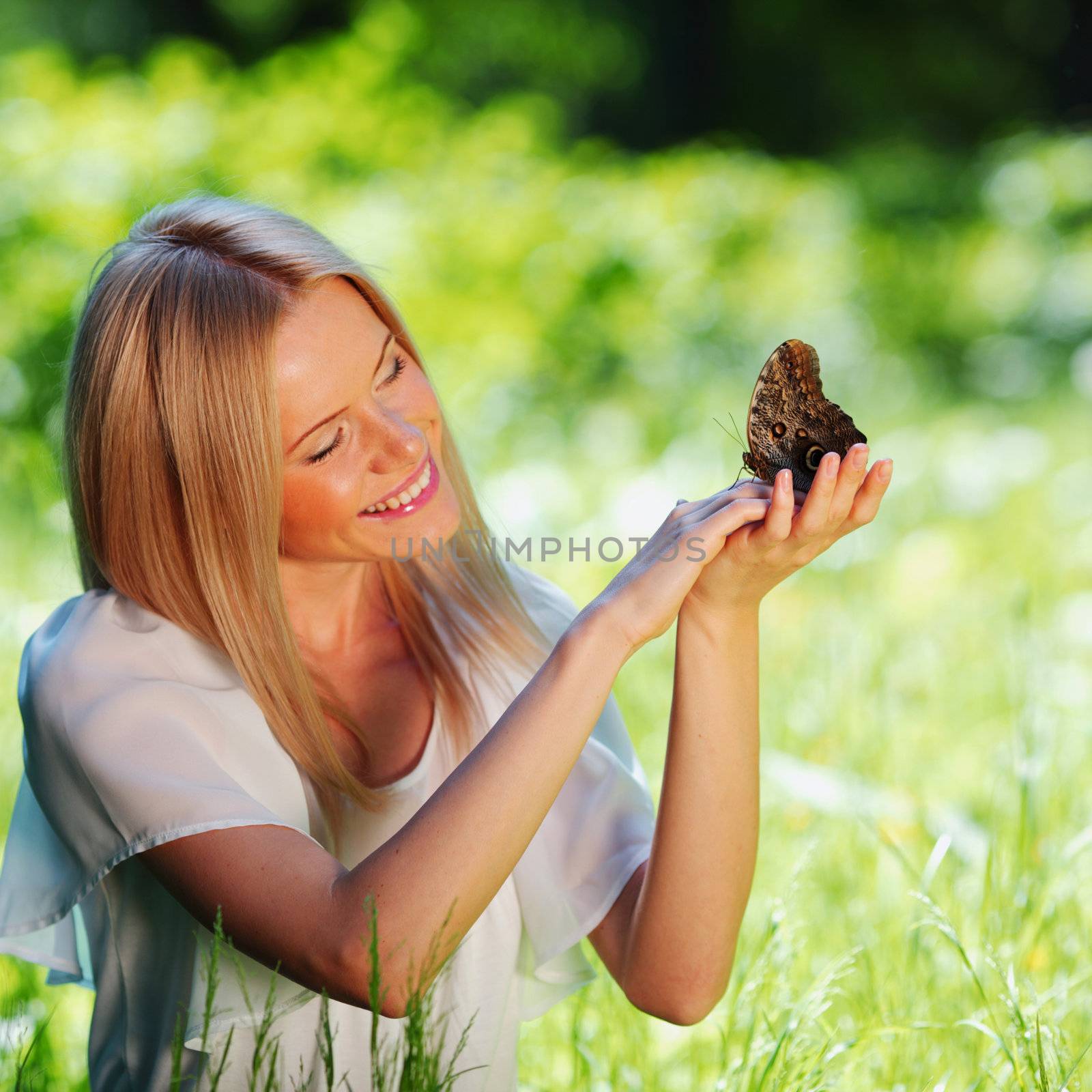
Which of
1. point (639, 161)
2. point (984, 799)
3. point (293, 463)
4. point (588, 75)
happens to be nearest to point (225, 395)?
point (293, 463)

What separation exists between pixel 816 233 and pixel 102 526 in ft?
18.0

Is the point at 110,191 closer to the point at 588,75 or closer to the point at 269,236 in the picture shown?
the point at 269,236

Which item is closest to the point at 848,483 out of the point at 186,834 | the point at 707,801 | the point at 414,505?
the point at 707,801

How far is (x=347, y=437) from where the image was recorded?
1.62m

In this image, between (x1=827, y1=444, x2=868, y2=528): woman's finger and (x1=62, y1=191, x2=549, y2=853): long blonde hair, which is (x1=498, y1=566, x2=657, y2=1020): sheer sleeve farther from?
(x1=827, y1=444, x2=868, y2=528): woman's finger

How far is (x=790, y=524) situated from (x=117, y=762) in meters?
0.87

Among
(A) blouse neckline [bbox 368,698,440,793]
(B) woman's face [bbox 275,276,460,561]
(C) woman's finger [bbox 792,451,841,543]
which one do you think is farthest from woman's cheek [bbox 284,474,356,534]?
(C) woman's finger [bbox 792,451,841,543]

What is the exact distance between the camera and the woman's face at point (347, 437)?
62.4 inches

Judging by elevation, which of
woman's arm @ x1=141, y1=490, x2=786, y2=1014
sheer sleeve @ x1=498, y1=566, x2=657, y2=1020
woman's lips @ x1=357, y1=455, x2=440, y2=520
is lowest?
sheer sleeve @ x1=498, y1=566, x2=657, y2=1020

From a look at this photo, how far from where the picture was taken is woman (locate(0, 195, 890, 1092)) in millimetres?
1381

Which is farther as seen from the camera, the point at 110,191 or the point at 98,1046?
the point at 110,191

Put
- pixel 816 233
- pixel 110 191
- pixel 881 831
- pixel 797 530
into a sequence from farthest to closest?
pixel 816 233
pixel 110 191
pixel 881 831
pixel 797 530

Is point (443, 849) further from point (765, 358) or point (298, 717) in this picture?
point (765, 358)

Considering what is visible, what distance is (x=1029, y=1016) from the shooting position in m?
1.71
